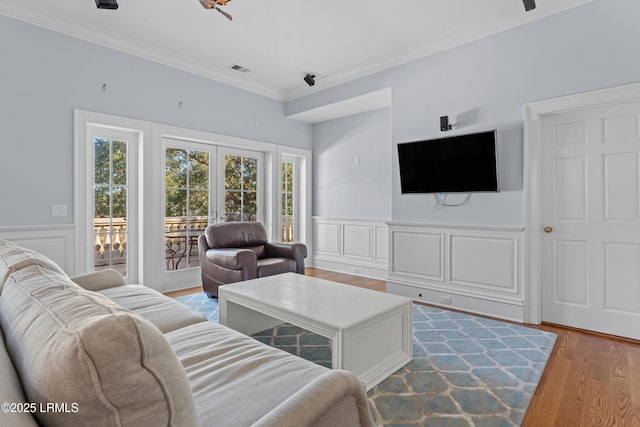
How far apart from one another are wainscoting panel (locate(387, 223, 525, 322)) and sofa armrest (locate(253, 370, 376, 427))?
2.74 m

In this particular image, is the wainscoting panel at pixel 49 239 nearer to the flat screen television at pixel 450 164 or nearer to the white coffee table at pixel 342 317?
the white coffee table at pixel 342 317

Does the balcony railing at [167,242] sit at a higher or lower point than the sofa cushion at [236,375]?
higher

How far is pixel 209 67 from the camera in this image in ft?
14.4

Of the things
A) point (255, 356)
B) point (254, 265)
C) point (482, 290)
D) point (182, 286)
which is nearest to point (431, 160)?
point (482, 290)

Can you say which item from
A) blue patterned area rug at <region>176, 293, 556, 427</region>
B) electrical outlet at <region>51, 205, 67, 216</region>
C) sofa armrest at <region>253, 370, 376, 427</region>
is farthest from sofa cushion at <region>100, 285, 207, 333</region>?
electrical outlet at <region>51, 205, 67, 216</region>

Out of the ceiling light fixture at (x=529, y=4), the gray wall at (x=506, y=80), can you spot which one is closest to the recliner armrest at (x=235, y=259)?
the gray wall at (x=506, y=80)

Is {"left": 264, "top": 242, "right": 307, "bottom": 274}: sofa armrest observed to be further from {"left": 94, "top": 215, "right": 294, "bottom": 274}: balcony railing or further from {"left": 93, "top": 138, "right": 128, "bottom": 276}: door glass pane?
{"left": 93, "top": 138, "right": 128, "bottom": 276}: door glass pane

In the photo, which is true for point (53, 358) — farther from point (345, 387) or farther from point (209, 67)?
point (209, 67)

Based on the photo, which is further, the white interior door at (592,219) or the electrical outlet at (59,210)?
the electrical outlet at (59,210)

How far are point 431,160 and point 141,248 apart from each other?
3.47 m

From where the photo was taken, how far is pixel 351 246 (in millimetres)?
5449

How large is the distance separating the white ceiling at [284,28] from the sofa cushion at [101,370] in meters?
3.14

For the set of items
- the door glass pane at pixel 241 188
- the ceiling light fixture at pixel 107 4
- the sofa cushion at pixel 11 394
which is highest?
the ceiling light fixture at pixel 107 4

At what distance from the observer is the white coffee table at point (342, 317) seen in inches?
76.4
